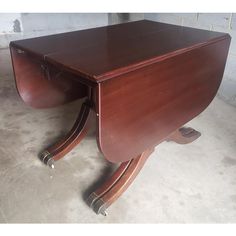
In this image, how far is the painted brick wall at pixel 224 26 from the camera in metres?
1.99

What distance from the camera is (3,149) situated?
64.4 inches

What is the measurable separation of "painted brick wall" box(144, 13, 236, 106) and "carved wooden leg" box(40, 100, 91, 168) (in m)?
1.18

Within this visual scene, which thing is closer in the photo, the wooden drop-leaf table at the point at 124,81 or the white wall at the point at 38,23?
the wooden drop-leaf table at the point at 124,81

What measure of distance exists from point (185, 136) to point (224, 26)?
921 mm

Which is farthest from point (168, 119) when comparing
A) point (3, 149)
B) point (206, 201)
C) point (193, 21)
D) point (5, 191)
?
point (193, 21)

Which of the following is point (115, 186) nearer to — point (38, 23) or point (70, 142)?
point (70, 142)

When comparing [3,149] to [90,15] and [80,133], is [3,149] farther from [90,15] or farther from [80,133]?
[90,15]

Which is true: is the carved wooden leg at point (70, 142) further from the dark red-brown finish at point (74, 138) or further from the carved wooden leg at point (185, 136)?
the carved wooden leg at point (185, 136)

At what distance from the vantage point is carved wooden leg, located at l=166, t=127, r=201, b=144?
1585 millimetres

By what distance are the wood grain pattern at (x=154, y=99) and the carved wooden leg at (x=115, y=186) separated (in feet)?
0.45

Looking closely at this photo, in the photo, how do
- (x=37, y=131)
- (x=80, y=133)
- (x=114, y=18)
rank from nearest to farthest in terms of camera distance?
(x=80, y=133)
(x=37, y=131)
(x=114, y=18)

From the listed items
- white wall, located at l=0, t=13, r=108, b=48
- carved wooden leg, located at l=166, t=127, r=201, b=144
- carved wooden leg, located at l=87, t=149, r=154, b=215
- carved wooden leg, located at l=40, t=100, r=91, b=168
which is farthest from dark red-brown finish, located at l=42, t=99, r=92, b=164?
white wall, located at l=0, t=13, r=108, b=48

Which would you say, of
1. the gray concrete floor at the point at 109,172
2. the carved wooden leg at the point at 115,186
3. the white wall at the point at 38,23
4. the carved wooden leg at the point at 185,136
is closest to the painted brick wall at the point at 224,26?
the gray concrete floor at the point at 109,172

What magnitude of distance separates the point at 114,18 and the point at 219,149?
2.45 m
